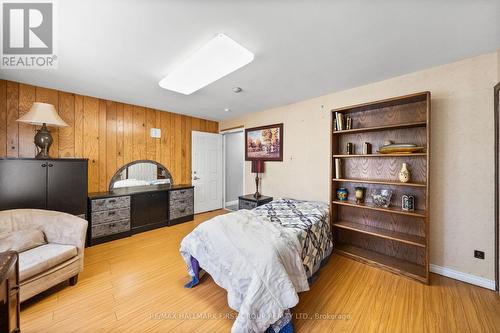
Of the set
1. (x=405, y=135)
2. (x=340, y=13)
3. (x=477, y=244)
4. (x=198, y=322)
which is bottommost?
(x=198, y=322)

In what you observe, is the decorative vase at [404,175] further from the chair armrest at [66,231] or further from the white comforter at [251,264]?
the chair armrest at [66,231]

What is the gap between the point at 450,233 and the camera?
6.96 ft

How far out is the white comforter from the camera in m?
1.35

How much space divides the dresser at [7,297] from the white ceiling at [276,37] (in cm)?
162

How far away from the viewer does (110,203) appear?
9.93 ft

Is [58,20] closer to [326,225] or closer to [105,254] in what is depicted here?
[105,254]

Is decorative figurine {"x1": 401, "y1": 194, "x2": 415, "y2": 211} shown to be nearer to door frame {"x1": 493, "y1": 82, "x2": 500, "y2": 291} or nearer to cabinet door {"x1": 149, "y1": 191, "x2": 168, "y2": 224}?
door frame {"x1": 493, "y1": 82, "x2": 500, "y2": 291}

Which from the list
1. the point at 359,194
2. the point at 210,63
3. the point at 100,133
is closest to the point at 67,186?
the point at 100,133

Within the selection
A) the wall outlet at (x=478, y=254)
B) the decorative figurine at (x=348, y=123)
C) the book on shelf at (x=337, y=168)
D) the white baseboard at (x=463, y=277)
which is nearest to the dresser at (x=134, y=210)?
the book on shelf at (x=337, y=168)

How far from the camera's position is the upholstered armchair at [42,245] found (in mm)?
1637

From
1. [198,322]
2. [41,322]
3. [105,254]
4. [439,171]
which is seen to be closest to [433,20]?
[439,171]

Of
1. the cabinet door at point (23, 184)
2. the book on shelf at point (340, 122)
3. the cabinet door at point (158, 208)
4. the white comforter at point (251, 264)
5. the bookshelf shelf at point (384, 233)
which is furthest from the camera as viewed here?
the cabinet door at point (158, 208)

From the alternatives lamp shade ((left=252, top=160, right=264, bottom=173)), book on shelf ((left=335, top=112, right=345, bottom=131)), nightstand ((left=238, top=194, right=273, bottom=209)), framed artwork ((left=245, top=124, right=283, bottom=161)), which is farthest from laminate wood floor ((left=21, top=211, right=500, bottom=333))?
framed artwork ((left=245, top=124, right=283, bottom=161))

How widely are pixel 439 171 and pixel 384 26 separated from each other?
1.72 m
